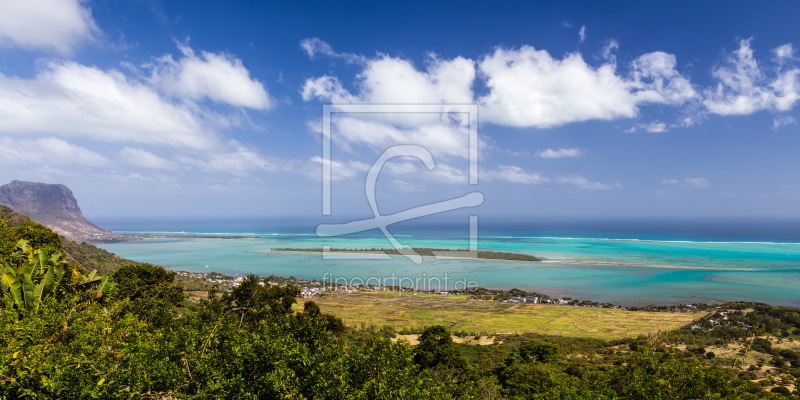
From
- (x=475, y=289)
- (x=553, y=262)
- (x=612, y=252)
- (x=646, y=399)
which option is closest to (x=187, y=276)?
(x=475, y=289)

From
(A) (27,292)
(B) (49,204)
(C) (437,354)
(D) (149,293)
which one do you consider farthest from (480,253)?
(B) (49,204)

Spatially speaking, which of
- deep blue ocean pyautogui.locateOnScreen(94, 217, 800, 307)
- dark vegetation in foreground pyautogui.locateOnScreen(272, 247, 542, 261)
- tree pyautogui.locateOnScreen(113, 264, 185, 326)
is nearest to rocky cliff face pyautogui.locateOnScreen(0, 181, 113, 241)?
deep blue ocean pyautogui.locateOnScreen(94, 217, 800, 307)

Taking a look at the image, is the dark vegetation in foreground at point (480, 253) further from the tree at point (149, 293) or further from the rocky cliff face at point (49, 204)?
the rocky cliff face at point (49, 204)

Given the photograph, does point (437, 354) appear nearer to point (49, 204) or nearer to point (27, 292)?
point (27, 292)

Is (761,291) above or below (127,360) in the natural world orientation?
below

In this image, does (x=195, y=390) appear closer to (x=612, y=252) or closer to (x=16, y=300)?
(x=16, y=300)

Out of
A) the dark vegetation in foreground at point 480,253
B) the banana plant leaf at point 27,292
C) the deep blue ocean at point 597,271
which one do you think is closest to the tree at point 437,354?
the banana plant leaf at point 27,292

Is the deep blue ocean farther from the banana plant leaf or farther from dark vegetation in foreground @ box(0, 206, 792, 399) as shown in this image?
the banana plant leaf
